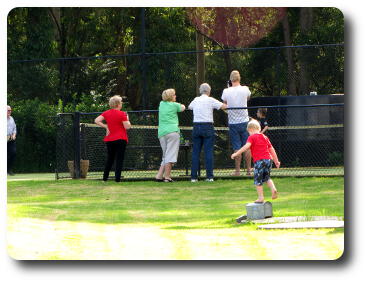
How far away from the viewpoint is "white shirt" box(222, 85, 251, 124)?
46.8 feet

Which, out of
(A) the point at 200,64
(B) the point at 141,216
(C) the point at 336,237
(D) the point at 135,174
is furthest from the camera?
(A) the point at 200,64

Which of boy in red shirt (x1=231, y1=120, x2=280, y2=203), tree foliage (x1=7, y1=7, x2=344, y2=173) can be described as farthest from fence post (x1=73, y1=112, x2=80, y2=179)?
boy in red shirt (x1=231, y1=120, x2=280, y2=203)

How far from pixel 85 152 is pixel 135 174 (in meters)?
0.98

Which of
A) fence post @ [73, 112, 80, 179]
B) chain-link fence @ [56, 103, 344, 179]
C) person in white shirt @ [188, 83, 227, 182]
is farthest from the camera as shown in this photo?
chain-link fence @ [56, 103, 344, 179]

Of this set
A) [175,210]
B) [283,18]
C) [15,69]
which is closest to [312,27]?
[283,18]

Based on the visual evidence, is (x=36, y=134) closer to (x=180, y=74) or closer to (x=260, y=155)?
(x=180, y=74)

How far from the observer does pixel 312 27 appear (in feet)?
87.6

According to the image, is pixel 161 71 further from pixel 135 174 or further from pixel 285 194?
pixel 285 194

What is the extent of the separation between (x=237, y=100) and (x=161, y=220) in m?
5.65

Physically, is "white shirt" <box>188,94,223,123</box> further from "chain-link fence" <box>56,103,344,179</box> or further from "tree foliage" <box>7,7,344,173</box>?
"tree foliage" <box>7,7,344,173</box>

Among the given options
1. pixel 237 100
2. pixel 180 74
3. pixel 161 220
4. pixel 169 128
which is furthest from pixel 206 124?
pixel 180 74

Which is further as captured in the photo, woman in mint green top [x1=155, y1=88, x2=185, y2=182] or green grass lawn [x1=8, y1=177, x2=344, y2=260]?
woman in mint green top [x1=155, y1=88, x2=185, y2=182]

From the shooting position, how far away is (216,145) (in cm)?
1814
